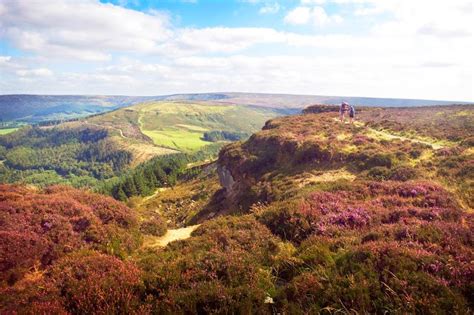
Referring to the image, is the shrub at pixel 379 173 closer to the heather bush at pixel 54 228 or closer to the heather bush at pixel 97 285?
the heather bush at pixel 54 228

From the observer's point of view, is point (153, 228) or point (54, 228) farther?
point (153, 228)

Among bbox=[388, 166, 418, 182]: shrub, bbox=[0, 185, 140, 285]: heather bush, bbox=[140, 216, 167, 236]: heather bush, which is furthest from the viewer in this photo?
bbox=[388, 166, 418, 182]: shrub

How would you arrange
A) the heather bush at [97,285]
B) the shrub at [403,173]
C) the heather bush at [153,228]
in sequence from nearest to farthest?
the heather bush at [97,285], the heather bush at [153,228], the shrub at [403,173]

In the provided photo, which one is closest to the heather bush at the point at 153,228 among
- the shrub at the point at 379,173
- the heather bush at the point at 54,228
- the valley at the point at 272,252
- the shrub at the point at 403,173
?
the valley at the point at 272,252

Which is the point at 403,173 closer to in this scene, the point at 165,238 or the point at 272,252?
the point at 272,252

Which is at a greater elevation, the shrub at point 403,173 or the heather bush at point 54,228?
the shrub at point 403,173

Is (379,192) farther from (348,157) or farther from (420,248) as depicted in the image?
(348,157)

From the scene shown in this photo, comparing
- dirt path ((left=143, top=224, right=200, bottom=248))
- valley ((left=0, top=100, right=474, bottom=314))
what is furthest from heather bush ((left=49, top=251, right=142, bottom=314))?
dirt path ((left=143, top=224, right=200, bottom=248))

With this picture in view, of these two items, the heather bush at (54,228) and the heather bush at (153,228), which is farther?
the heather bush at (153,228)

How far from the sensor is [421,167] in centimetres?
2056

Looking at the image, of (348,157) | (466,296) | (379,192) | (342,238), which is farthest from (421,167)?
(466,296)

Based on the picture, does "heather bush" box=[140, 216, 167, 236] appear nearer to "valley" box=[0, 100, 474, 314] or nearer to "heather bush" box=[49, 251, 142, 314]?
"valley" box=[0, 100, 474, 314]

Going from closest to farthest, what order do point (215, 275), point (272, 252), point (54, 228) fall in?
point (215, 275), point (272, 252), point (54, 228)

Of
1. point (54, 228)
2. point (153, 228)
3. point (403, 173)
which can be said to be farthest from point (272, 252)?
point (403, 173)
